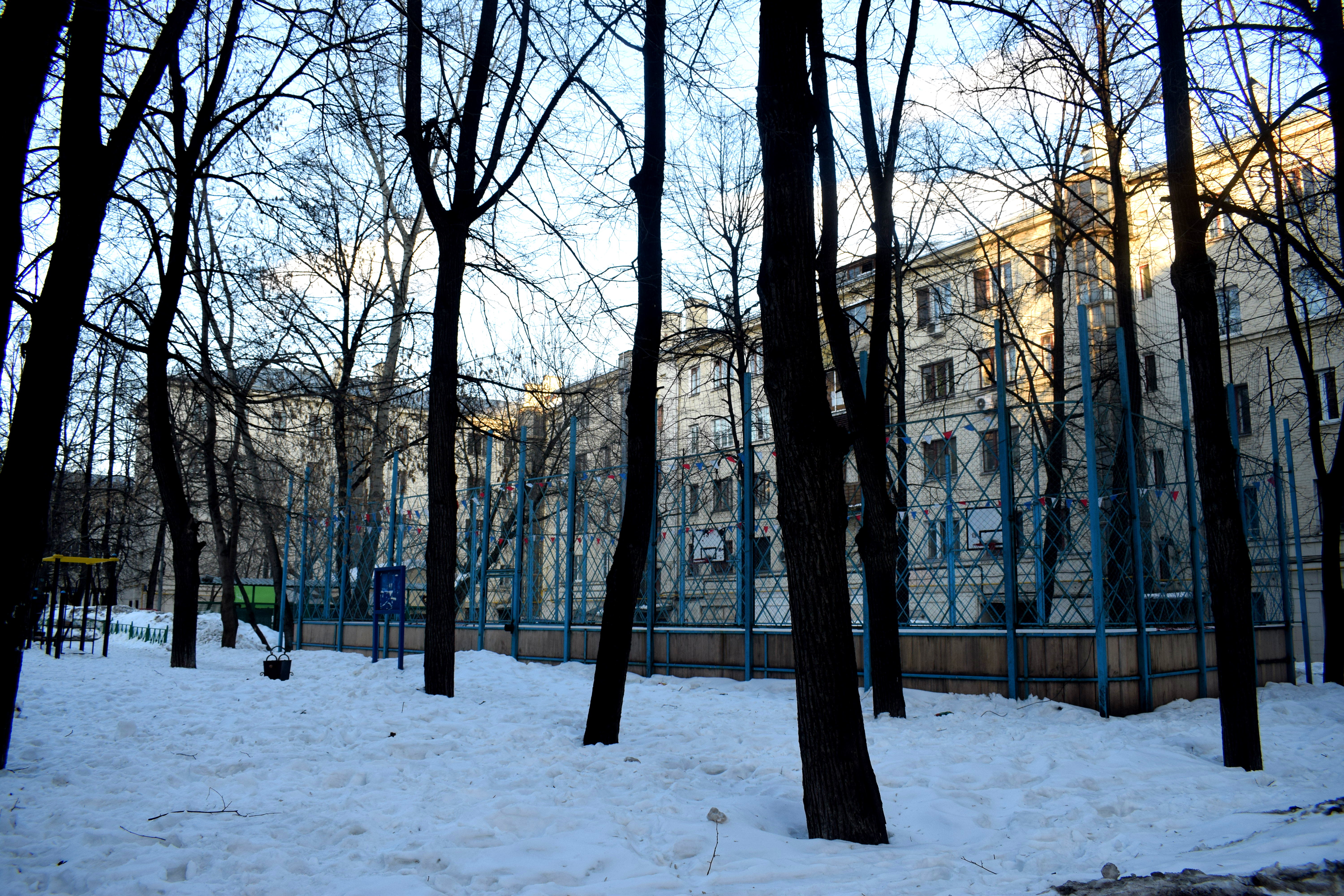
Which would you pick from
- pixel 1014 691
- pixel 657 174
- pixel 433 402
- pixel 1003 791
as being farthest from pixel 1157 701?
pixel 433 402

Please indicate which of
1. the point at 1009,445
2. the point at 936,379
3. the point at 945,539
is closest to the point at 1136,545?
the point at 1009,445

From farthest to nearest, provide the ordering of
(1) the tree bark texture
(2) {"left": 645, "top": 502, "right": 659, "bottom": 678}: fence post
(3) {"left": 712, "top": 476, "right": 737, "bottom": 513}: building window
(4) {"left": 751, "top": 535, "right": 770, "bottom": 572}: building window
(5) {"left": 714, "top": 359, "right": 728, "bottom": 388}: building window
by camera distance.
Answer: (5) {"left": 714, "top": 359, "right": 728, "bottom": 388}: building window, (3) {"left": 712, "top": 476, "right": 737, "bottom": 513}: building window, (2) {"left": 645, "top": 502, "right": 659, "bottom": 678}: fence post, (4) {"left": 751, "top": 535, "right": 770, "bottom": 572}: building window, (1) the tree bark texture

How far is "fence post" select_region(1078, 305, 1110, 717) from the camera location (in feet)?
25.9

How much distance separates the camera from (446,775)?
5234 mm

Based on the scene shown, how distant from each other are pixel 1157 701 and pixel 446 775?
6816mm

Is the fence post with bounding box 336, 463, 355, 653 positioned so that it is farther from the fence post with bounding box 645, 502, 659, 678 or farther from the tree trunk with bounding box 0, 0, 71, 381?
the tree trunk with bounding box 0, 0, 71, 381

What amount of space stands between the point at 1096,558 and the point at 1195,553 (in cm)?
239

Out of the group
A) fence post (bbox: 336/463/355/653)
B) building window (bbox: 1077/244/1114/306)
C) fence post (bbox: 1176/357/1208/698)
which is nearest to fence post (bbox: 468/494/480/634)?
fence post (bbox: 336/463/355/653)

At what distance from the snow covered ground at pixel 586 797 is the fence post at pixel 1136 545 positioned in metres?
0.29

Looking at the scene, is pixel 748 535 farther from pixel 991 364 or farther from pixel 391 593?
pixel 991 364

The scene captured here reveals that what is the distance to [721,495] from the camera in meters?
12.3

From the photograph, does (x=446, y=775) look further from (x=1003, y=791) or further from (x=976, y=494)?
(x=976, y=494)

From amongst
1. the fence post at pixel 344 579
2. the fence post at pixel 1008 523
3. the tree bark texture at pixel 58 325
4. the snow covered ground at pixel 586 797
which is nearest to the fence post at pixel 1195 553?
the snow covered ground at pixel 586 797

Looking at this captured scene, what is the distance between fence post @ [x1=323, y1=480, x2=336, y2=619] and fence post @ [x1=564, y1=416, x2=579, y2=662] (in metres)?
6.15
